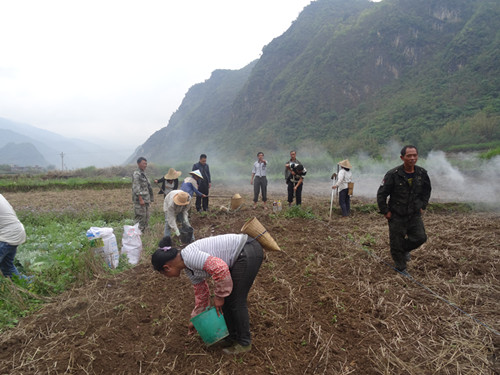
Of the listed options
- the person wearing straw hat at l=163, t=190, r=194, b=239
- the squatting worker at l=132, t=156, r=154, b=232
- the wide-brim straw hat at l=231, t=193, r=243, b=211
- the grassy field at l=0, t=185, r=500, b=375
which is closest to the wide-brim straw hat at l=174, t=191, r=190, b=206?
the person wearing straw hat at l=163, t=190, r=194, b=239

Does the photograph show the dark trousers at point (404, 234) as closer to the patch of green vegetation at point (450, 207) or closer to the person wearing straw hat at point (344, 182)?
the person wearing straw hat at point (344, 182)

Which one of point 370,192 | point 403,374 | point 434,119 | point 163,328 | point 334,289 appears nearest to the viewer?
point 403,374

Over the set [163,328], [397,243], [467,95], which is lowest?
[163,328]

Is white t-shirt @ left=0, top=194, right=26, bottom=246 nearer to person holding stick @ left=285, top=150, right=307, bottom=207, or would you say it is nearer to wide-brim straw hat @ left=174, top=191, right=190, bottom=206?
wide-brim straw hat @ left=174, top=191, right=190, bottom=206

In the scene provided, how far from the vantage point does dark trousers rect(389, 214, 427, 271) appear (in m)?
4.16

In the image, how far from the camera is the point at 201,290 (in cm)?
277

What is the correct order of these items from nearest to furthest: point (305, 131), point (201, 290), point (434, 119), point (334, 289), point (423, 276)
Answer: point (201, 290), point (334, 289), point (423, 276), point (434, 119), point (305, 131)

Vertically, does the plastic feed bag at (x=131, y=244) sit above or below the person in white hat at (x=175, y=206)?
below

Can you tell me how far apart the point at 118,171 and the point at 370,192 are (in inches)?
956

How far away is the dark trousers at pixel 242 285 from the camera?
2.55m

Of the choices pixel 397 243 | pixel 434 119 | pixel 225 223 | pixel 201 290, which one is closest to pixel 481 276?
pixel 397 243

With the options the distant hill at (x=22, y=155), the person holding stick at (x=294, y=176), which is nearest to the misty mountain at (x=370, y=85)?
the person holding stick at (x=294, y=176)

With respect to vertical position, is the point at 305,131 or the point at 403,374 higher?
the point at 305,131

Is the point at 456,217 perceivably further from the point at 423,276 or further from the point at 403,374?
the point at 403,374
